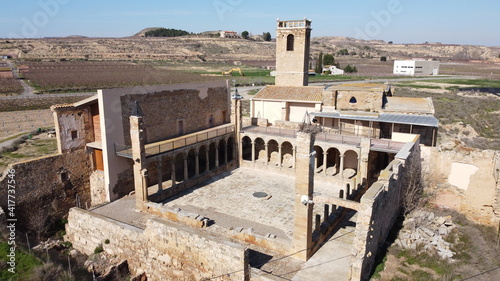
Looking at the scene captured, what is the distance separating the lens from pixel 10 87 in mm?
56469

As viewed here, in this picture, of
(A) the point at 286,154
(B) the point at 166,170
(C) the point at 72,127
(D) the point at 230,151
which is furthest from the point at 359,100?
(C) the point at 72,127

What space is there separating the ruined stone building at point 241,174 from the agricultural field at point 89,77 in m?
34.8

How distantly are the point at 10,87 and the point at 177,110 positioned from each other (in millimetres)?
45786

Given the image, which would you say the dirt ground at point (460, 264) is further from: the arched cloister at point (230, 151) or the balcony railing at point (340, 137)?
the arched cloister at point (230, 151)

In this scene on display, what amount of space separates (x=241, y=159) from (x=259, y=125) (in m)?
4.03

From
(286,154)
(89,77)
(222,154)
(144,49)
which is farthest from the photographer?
(144,49)

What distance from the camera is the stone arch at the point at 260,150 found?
29.8m

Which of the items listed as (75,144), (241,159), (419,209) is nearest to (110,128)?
(75,144)

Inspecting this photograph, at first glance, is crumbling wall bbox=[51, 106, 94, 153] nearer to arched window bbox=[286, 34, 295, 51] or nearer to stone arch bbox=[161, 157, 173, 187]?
stone arch bbox=[161, 157, 173, 187]

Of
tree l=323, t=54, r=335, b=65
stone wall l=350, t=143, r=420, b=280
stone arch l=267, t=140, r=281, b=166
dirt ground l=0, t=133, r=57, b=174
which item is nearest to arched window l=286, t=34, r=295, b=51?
stone arch l=267, t=140, r=281, b=166

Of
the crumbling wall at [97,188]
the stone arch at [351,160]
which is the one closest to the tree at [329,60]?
the stone arch at [351,160]

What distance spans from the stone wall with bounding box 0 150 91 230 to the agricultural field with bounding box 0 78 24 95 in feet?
140

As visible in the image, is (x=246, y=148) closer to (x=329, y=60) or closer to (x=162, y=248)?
(x=162, y=248)

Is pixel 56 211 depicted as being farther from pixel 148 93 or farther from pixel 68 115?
pixel 148 93
